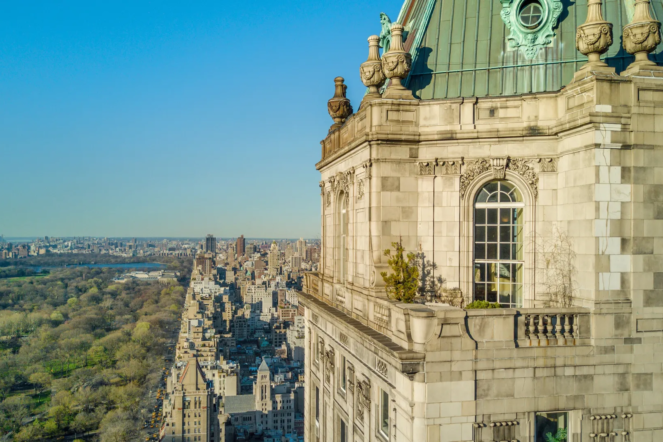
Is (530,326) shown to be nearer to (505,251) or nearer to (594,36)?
(505,251)

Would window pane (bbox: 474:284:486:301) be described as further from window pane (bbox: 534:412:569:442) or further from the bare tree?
window pane (bbox: 534:412:569:442)

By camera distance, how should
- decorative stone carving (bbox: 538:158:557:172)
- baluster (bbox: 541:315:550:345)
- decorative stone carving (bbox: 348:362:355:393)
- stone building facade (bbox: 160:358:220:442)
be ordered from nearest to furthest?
1. baluster (bbox: 541:315:550:345)
2. decorative stone carving (bbox: 538:158:557:172)
3. decorative stone carving (bbox: 348:362:355:393)
4. stone building facade (bbox: 160:358:220:442)

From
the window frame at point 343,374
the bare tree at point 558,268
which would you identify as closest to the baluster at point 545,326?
the bare tree at point 558,268

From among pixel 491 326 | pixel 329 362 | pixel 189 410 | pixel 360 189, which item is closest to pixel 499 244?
pixel 491 326

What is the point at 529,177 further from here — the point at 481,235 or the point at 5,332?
the point at 5,332

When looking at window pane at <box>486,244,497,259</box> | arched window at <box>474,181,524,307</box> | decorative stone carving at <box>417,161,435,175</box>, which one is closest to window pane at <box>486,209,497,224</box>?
arched window at <box>474,181,524,307</box>

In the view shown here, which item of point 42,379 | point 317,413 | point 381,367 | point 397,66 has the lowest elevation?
point 42,379

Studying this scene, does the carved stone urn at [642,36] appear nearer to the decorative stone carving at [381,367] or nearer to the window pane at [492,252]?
the window pane at [492,252]
